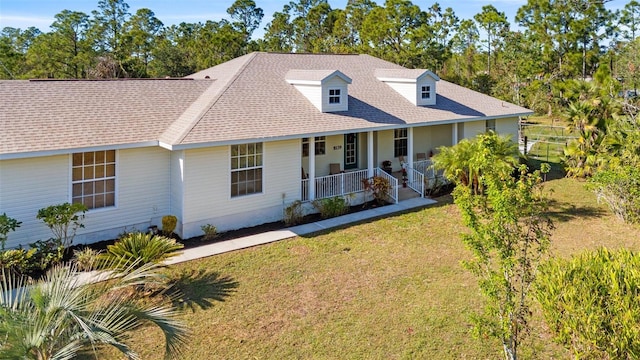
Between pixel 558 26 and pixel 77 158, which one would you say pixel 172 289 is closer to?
pixel 77 158

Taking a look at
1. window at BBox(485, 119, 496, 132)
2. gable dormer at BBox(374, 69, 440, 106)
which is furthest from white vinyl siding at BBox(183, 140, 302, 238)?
window at BBox(485, 119, 496, 132)

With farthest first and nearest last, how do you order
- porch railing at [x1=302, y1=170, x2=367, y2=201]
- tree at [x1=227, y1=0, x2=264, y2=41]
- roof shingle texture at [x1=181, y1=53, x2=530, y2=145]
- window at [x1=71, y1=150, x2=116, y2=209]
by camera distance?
1. tree at [x1=227, y1=0, x2=264, y2=41]
2. porch railing at [x1=302, y1=170, x2=367, y2=201]
3. roof shingle texture at [x1=181, y1=53, x2=530, y2=145]
4. window at [x1=71, y1=150, x2=116, y2=209]

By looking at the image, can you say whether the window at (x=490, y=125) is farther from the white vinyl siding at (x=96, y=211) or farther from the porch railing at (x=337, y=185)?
the white vinyl siding at (x=96, y=211)

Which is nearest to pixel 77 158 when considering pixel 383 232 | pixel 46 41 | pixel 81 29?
pixel 383 232

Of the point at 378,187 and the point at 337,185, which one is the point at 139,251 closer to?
the point at 337,185

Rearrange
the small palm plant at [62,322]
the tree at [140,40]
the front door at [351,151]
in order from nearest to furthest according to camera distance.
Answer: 1. the small palm plant at [62,322]
2. the front door at [351,151]
3. the tree at [140,40]

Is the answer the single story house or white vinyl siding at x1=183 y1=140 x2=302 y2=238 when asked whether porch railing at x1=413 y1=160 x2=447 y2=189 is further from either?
white vinyl siding at x1=183 y1=140 x2=302 y2=238

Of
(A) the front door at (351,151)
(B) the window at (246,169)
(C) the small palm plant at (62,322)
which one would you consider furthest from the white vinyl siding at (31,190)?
(A) the front door at (351,151)
